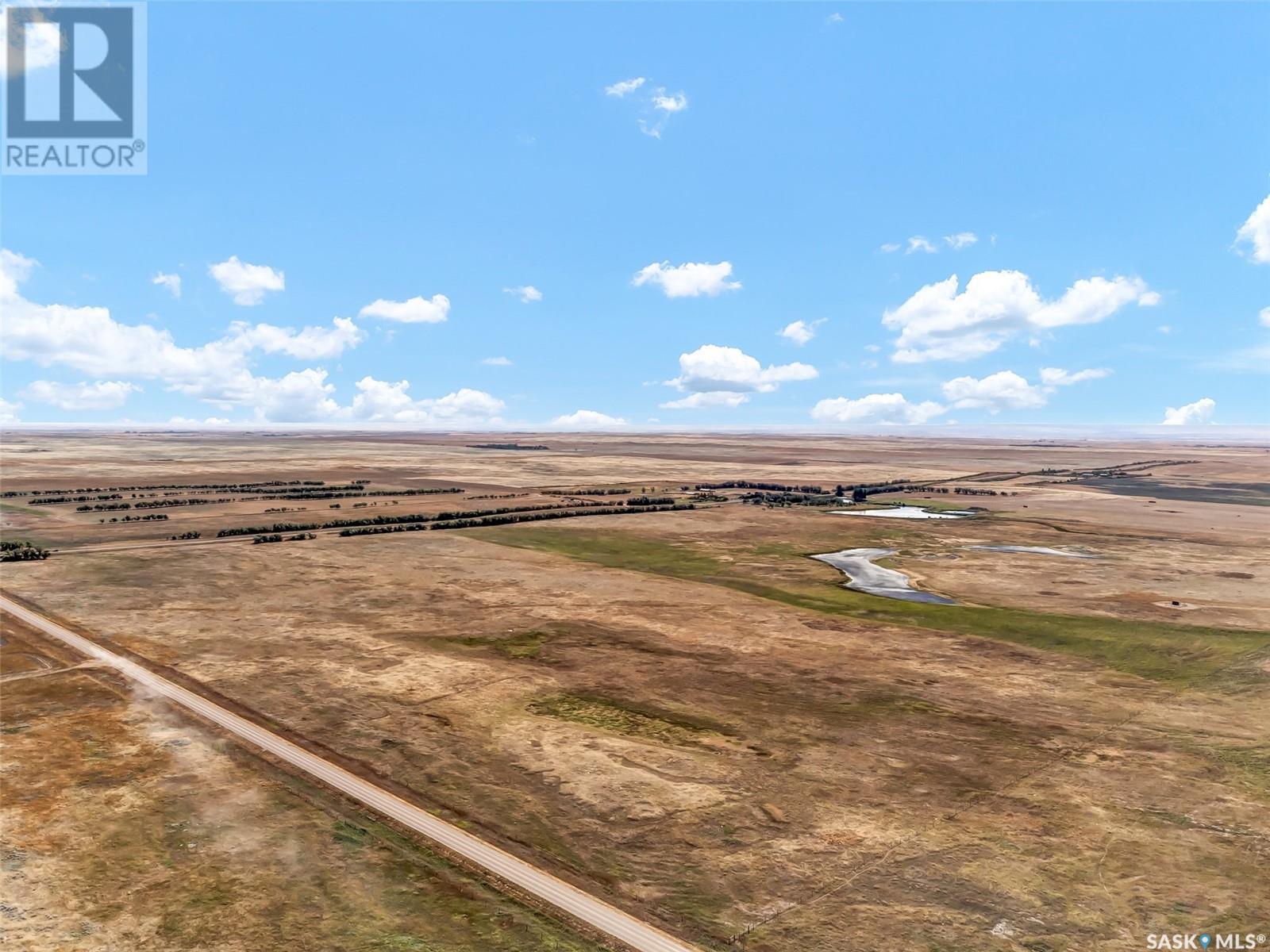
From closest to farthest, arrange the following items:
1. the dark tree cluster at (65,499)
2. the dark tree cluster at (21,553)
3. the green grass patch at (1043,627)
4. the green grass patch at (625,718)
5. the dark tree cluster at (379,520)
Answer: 1. the green grass patch at (625,718)
2. the green grass patch at (1043,627)
3. the dark tree cluster at (21,553)
4. the dark tree cluster at (379,520)
5. the dark tree cluster at (65,499)

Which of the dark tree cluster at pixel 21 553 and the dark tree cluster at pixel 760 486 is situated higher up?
the dark tree cluster at pixel 760 486

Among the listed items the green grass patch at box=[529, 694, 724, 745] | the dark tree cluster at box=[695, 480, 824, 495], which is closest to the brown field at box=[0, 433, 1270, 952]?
the green grass patch at box=[529, 694, 724, 745]

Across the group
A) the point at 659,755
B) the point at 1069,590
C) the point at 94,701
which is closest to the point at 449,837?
the point at 659,755

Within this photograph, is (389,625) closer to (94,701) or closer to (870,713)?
(94,701)

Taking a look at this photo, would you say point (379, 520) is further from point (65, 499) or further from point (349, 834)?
point (349, 834)

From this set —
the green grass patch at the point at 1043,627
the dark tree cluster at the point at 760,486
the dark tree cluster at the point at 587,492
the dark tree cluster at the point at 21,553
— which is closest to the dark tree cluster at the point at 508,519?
the dark tree cluster at the point at 587,492

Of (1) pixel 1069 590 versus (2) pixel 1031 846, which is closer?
(2) pixel 1031 846

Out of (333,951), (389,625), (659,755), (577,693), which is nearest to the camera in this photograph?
(333,951)

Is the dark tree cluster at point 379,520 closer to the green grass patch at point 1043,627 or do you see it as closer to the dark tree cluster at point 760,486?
the green grass patch at point 1043,627

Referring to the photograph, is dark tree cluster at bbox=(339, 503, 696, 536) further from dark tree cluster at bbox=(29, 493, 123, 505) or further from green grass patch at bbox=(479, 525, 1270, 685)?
dark tree cluster at bbox=(29, 493, 123, 505)
